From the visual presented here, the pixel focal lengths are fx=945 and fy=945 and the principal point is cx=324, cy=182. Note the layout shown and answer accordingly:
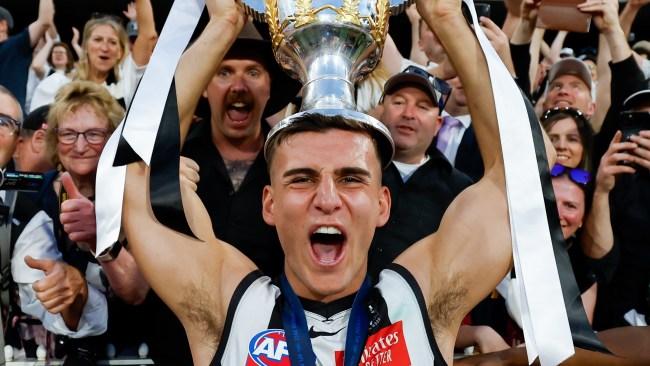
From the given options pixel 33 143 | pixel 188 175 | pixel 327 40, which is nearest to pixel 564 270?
pixel 327 40

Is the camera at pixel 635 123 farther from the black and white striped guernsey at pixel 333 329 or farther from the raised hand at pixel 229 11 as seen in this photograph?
the raised hand at pixel 229 11

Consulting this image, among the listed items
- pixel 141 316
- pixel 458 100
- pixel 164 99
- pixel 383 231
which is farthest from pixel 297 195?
pixel 458 100

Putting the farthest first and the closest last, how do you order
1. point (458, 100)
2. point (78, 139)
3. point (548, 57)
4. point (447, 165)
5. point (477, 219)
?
point (548, 57), point (458, 100), point (447, 165), point (78, 139), point (477, 219)

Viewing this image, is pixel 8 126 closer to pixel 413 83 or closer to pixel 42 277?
pixel 42 277

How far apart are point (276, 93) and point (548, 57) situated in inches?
126

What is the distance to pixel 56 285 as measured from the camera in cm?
288

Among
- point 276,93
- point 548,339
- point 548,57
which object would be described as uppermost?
point 548,57

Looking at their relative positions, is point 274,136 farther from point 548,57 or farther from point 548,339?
point 548,57

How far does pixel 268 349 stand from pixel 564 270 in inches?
33.2

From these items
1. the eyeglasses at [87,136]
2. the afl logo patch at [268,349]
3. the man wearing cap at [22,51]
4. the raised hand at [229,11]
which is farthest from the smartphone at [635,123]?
the man wearing cap at [22,51]

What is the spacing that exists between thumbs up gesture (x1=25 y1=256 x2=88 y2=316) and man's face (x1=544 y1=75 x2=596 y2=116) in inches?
97.8

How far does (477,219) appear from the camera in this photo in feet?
8.86

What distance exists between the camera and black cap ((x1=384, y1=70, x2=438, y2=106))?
3742mm

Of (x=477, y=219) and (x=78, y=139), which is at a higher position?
(x=78, y=139)
